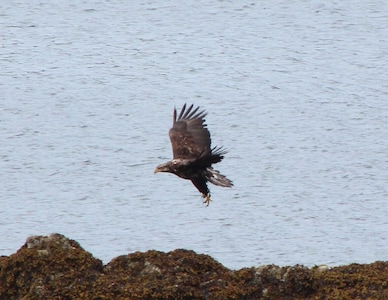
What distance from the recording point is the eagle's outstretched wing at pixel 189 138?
37.4 feet

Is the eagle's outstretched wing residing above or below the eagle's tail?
above

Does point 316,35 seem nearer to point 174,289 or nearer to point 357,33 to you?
point 357,33

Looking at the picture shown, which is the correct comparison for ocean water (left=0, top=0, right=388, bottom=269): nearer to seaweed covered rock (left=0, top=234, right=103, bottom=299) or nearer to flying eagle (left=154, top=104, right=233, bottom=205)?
flying eagle (left=154, top=104, right=233, bottom=205)

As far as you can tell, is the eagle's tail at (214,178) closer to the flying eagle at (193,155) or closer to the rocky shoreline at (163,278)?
the flying eagle at (193,155)

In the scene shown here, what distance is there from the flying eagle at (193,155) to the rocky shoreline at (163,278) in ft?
11.7

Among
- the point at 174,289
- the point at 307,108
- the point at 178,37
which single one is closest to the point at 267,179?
the point at 307,108

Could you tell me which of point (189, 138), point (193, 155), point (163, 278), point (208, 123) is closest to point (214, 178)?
point (193, 155)

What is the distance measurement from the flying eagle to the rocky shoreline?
358cm

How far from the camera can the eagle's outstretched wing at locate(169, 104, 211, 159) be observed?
11414 mm

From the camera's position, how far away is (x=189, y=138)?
454 inches

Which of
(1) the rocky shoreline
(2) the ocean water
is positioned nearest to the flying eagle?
(2) the ocean water

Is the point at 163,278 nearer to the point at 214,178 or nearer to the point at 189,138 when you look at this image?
the point at 214,178

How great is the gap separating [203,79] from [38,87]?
11.0 ft

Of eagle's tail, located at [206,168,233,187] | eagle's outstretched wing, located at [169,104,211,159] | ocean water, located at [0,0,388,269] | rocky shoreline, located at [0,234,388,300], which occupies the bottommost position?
ocean water, located at [0,0,388,269]
